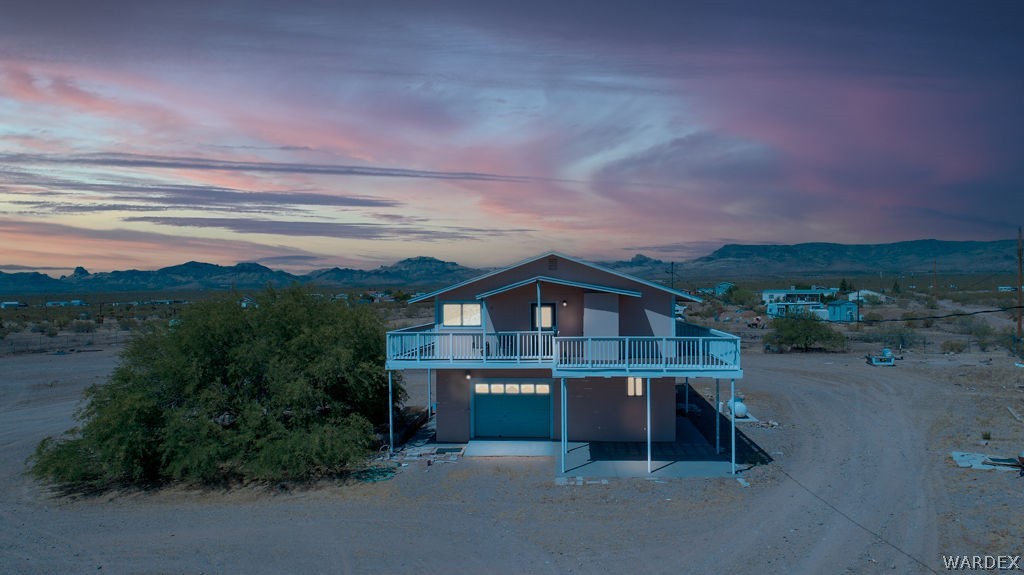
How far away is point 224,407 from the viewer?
16500mm

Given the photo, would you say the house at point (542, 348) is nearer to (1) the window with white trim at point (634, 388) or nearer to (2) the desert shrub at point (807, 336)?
(1) the window with white trim at point (634, 388)

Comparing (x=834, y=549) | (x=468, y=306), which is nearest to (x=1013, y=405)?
(x=834, y=549)

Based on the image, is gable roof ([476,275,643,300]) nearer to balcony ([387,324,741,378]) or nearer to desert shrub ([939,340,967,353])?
balcony ([387,324,741,378])

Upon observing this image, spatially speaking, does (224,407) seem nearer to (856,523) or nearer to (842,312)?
(856,523)

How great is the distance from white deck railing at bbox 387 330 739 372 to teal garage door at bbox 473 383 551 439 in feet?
5.43

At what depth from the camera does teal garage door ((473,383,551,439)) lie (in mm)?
19312

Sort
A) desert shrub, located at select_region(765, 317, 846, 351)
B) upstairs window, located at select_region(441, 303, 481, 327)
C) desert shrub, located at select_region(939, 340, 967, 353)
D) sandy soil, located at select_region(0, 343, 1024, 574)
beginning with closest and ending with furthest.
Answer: sandy soil, located at select_region(0, 343, 1024, 574) < upstairs window, located at select_region(441, 303, 481, 327) < desert shrub, located at select_region(939, 340, 967, 353) < desert shrub, located at select_region(765, 317, 846, 351)

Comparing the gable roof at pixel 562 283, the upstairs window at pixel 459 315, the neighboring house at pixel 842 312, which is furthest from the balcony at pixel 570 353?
the neighboring house at pixel 842 312

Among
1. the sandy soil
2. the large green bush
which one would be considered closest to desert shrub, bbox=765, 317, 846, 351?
the sandy soil

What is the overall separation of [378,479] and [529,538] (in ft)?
17.5

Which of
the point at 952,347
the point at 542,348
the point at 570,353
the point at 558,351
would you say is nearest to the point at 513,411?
the point at 542,348

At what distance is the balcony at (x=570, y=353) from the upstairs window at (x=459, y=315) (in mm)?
824

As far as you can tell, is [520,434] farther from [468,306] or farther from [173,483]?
[173,483]

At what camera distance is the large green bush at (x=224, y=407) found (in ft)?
51.0
